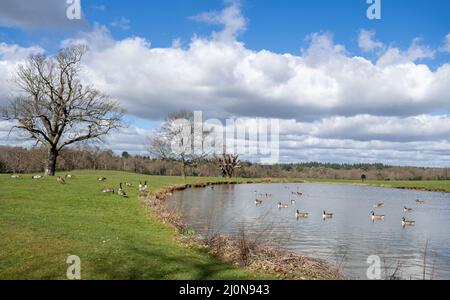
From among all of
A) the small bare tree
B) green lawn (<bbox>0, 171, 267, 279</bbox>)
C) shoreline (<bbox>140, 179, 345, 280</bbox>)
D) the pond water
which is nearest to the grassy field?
green lawn (<bbox>0, 171, 267, 279</bbox>)

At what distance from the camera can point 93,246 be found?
13.0m

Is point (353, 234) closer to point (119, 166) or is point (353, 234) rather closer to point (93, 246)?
point (93, 246)

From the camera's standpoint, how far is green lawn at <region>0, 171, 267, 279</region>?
10.6 meters

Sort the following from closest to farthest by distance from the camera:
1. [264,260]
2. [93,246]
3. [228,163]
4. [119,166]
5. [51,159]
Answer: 1. [93,246]
2. [264,260]
3. [51,159]
4. [228,163]
5. [119,166]

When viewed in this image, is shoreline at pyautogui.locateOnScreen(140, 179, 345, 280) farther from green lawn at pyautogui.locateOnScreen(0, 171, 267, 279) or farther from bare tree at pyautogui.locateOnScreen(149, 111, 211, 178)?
bare tree at pyautogui.locateOnScreen(149, 111, 211, 178)

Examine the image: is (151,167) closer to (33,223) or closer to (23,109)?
(23,109)

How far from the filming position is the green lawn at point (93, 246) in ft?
34.8

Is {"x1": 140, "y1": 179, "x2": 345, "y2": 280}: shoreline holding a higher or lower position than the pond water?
higher

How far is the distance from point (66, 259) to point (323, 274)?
26.9 feet

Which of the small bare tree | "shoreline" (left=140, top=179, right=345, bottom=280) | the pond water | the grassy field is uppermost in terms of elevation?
the small bare tree

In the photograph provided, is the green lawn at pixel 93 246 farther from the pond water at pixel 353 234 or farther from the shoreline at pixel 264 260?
the pond water at pixel 353 234

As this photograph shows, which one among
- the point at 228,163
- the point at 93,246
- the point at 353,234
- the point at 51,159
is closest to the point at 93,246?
the point at 93,246

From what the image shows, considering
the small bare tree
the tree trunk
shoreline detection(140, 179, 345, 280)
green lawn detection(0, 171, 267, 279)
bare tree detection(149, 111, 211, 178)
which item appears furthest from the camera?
the small bare tree
